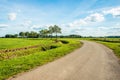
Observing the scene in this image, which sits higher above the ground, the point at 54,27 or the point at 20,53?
the point at 54,27

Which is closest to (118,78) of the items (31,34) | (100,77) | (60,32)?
(100,77)

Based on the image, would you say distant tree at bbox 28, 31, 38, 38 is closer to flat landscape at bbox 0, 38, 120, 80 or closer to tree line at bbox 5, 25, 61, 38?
tree line at bbox 5, 25, 61, 38

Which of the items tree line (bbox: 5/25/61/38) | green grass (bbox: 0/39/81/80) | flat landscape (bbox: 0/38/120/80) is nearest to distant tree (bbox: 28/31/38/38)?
tree line (bbox: 5/25/61/38)

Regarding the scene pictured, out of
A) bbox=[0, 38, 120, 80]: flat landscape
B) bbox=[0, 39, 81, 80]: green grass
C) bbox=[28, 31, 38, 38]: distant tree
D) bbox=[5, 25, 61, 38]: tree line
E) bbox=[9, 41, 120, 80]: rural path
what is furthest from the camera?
bbox=[28, 31, 38, 38]: distant tree

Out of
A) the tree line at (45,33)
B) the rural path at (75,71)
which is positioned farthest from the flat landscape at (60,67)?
the tree line at (45,33)

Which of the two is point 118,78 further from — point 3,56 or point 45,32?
point 45,32

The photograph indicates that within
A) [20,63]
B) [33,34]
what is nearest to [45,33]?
[33,34]

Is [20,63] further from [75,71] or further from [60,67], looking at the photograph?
[75,71]

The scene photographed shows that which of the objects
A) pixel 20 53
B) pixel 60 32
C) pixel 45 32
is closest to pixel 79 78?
pixel 20 53

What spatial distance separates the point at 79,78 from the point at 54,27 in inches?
3773

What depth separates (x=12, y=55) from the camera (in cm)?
2369

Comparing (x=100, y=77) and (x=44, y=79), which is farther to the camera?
(x=100, y=77)

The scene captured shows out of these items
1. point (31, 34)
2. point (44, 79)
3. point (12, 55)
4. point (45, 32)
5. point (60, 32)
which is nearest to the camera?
point (44, 79)

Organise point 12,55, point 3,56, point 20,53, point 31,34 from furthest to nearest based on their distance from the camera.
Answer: point 31,34 → point 20,53 → point 12,55 → point 3,56
